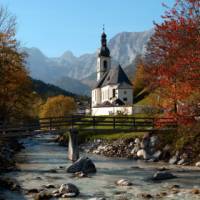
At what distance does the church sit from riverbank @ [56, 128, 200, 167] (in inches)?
1672

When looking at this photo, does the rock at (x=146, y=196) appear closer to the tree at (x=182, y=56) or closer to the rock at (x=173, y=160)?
the tree at (x=182, y=56)

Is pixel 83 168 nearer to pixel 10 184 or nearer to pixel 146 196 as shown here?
pixel 10 184

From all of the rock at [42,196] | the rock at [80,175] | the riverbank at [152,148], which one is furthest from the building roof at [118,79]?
the rock at [42,196]

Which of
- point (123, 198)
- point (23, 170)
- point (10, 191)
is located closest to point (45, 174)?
point (23, 170)

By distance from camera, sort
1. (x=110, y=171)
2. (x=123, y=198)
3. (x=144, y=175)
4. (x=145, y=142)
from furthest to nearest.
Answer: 1. (x=145, y=142)
2. (x=110, y=171)
3. (x=144, y=175)
4. (x=123, y=198)

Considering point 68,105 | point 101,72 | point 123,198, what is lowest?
point 123,198

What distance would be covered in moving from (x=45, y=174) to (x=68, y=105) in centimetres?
7848

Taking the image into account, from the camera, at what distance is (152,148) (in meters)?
40.6

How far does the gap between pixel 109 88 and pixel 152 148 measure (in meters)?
73.0

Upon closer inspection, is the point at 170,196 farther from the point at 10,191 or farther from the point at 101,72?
the point at 101,72

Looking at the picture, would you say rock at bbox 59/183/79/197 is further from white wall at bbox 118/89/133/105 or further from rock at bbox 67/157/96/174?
white wall at bbox 118/89/133/105

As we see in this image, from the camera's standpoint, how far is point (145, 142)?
4156 cm

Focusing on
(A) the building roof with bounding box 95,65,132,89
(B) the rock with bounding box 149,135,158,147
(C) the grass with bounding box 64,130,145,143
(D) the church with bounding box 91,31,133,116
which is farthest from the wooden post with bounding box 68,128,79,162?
(A) the building roof with bounding box 95,65,132,89

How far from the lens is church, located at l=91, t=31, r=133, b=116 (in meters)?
104
